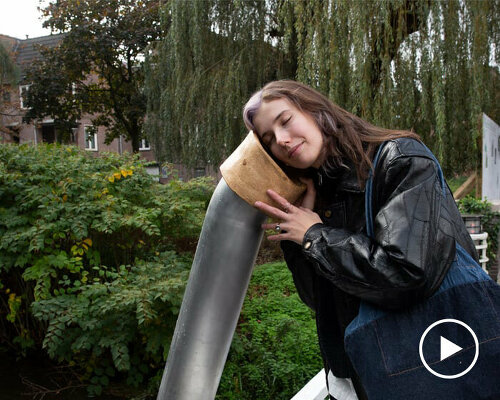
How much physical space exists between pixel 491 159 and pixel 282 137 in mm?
7510

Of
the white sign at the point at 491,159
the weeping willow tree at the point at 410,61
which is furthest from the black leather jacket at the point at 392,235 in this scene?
the white sign at the point at 491,159

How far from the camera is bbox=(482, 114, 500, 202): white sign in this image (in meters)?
7.05

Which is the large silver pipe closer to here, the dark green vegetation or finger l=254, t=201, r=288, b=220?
finger l=254, t=201, r=288, b=220

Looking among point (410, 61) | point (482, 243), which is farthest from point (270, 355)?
point (410, 61)

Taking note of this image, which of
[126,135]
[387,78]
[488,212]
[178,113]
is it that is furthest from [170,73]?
[126,135]

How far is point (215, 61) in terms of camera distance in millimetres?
10148

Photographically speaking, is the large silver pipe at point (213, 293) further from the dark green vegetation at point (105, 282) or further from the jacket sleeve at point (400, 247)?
the dark green vegetation at point (105, 282)

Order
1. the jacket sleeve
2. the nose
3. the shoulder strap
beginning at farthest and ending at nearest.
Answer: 1. the nose
2. the shoulder strap
3. the jacket sleeve

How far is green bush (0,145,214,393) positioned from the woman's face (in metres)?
2.13

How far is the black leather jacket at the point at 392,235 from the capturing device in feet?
3.12

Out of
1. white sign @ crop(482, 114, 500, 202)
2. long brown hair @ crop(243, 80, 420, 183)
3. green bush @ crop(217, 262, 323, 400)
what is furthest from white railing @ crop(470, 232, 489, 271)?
long brown hair @ crop(243, 80, 420, 183)

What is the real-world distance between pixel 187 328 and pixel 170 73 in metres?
10.6

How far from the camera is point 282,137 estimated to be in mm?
1185

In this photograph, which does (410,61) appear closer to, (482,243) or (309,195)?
(482,243)
